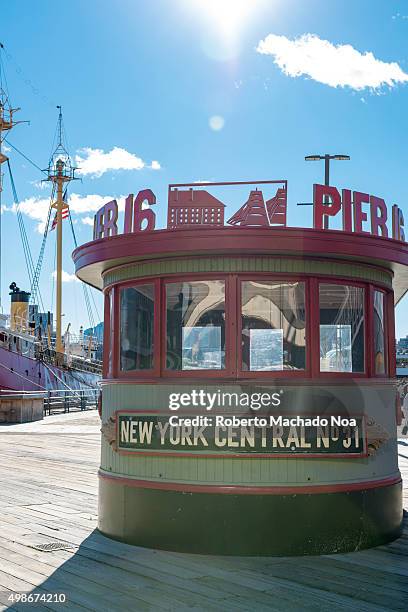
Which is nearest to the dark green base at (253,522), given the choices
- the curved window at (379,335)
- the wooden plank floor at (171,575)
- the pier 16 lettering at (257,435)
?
the wooden plank floor at (171,575)

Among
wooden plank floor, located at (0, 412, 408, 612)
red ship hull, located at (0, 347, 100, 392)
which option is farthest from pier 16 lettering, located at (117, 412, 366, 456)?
red ship hull, located at (0, 347, 100, 392)

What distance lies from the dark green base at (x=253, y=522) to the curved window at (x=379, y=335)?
5.09ft

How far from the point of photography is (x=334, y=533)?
25.0 feet

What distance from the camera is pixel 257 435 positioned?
301 inches

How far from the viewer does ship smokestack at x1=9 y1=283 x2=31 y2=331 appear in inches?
1724

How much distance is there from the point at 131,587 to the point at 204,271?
3427mm

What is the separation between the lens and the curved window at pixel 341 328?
8.05 metres

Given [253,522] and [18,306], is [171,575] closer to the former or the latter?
[253,522]

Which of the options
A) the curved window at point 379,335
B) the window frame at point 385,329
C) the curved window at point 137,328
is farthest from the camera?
the curved window at point 379,335

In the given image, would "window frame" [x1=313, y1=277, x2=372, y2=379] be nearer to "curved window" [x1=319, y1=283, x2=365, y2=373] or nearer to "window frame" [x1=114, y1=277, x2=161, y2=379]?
"curved window" [x1=319, y1=283, x2=365, y2=373]

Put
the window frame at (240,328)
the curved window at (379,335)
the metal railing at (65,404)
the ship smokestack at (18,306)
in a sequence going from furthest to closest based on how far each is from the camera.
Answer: the ship smokestack at (18,306), the metal railing at (65,404), the curved window at (379,335), the window frame at (240,328)

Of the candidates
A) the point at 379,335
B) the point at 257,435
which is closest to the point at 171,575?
the point at 257,435

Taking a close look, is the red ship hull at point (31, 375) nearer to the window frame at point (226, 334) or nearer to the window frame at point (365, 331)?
the window frame at point (226, 334)

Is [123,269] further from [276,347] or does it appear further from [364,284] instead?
[364,284]
